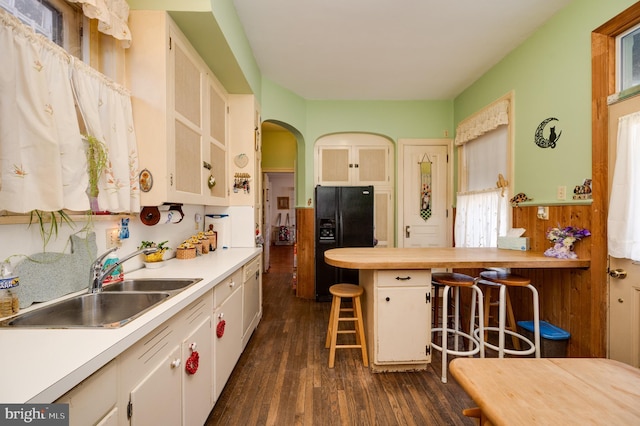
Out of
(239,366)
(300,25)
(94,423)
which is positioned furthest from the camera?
(300,25)

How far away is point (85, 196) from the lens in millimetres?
1282

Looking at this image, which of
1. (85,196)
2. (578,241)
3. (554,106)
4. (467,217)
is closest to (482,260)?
(578,241)

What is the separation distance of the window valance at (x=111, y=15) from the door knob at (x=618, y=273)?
336 centimetres

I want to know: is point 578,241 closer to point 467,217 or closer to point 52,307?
point 467,217

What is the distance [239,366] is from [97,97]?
6.84 feet

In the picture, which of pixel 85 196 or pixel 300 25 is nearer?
pixel 85 196

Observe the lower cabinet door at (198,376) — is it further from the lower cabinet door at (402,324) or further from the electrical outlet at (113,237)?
the lower cabinet door at (402,324)

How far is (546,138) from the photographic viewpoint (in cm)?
240

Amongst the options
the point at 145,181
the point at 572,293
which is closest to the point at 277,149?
the point at 145,181

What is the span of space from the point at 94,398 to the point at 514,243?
3032 mm

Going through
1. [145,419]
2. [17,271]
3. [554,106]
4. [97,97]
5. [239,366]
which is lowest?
[239,366]

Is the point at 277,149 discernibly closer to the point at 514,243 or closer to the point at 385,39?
the point at 385,39

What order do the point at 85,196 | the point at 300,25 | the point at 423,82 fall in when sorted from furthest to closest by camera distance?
the point at 423,82 < the point at 300,25 < the point at 85,196

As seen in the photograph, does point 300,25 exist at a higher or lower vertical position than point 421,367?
higher
